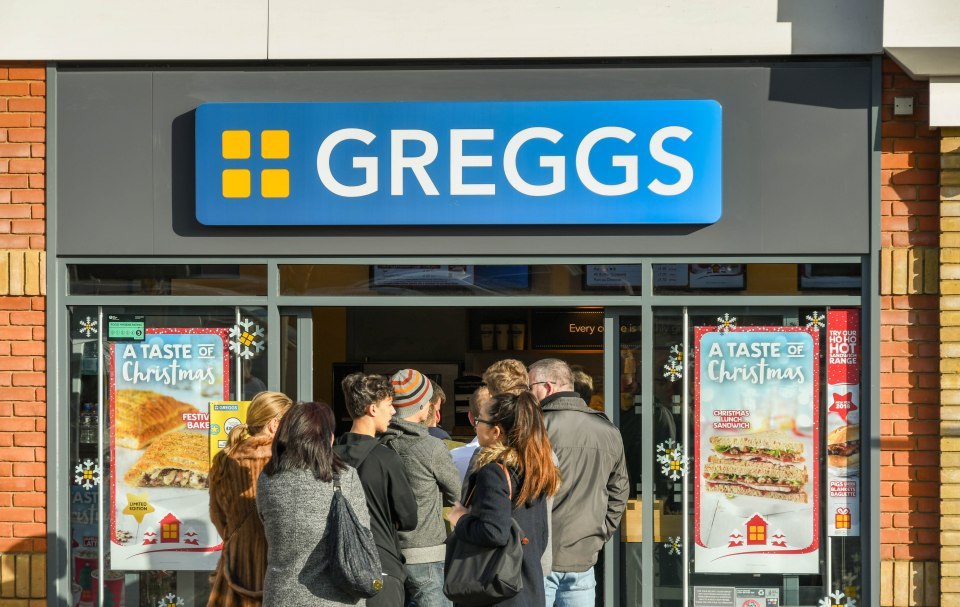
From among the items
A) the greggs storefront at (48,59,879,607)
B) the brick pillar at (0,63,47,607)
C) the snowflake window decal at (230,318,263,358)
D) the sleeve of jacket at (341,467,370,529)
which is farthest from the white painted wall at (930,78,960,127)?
the brick pillar at (0,63,47,607)

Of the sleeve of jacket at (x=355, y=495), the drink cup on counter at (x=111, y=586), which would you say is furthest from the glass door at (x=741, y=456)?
the drink cup on counter at (x=111, y=586)

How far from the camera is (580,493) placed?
5.30m

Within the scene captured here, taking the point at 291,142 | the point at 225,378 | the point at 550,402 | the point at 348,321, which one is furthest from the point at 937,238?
the point at 348,321

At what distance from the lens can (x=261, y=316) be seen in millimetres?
6504

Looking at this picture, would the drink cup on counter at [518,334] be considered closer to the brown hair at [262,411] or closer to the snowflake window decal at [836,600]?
the snowflake window decal at [836,600]

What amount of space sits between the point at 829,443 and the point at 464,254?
2399 mm

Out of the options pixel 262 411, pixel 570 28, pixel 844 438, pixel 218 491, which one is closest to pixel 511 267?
pixel 570 28

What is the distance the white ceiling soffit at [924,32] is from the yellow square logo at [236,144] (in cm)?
365

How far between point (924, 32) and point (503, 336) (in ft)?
16.5

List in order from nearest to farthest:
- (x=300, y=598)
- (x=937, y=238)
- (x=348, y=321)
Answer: (x=300, y=598)
(x=937, y=238)
(x=348, y=321)

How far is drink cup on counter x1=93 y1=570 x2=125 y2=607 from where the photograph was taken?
257 inches

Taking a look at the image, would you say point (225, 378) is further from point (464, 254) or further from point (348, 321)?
point (348, 321)

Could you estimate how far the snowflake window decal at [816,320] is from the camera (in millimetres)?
6309

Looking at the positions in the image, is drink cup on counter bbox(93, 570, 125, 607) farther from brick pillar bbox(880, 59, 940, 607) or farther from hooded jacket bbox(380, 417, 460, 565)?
brick pillar bbox(880, 59, 940, 607)
